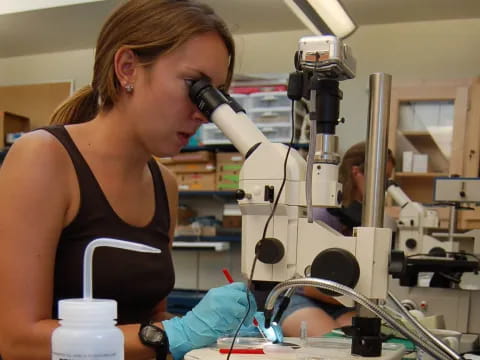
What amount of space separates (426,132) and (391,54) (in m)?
0.72

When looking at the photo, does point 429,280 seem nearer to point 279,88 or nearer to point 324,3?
point 324,3

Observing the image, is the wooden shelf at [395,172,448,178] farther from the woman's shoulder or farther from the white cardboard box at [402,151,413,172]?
the woman's shoulder

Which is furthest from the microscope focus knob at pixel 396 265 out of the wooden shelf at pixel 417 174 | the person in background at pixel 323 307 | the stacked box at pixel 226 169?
the stacked box at pixel 226 169

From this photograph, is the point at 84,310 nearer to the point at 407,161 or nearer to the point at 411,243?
the point at 411,243

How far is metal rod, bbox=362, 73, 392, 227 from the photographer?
837mm

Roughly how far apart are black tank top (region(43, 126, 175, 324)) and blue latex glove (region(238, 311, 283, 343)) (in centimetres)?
26

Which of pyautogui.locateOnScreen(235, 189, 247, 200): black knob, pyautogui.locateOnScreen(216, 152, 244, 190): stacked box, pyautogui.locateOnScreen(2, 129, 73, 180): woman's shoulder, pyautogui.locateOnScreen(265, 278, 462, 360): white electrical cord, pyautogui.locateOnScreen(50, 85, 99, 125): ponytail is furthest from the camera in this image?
A: pyautogui.locateOnScreen(216, 152, 244, 190): stacked box

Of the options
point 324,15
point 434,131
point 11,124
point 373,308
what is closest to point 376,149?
point 373,308

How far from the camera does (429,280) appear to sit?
1.67 meters

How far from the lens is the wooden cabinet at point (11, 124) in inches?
171

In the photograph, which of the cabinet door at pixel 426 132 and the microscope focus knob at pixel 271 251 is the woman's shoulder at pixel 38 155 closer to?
the microscope focus knob at pixel 271 251

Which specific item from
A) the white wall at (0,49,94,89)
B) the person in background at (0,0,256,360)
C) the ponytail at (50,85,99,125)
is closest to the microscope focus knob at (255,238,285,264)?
the person in background at (0,0,256,360)

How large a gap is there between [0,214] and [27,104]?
14.0ft

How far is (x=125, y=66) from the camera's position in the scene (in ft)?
3.26
